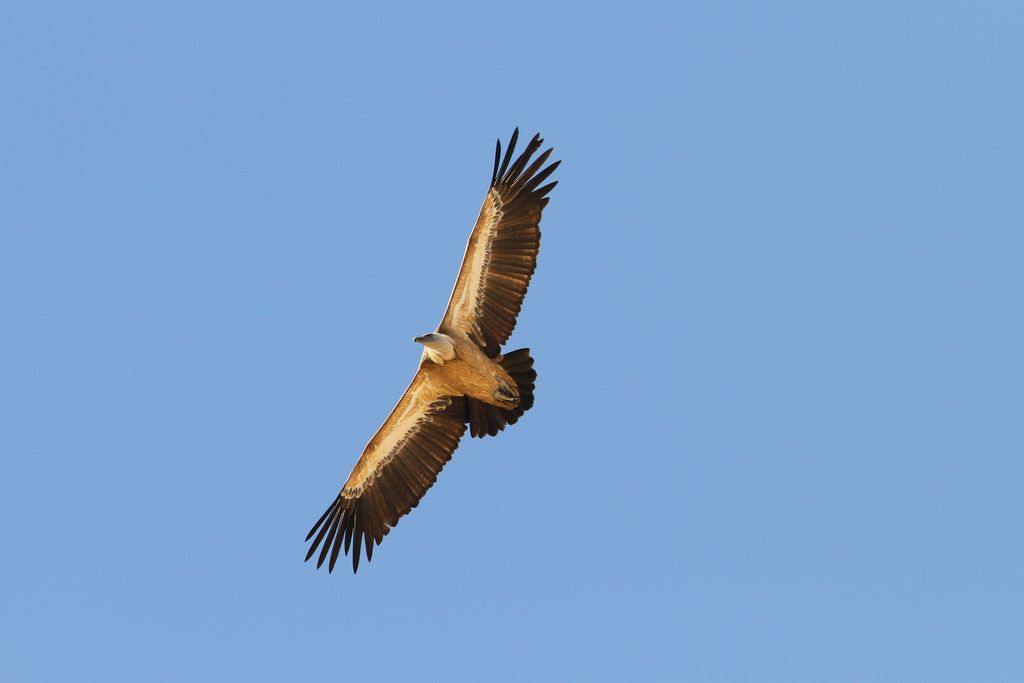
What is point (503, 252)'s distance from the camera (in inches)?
671

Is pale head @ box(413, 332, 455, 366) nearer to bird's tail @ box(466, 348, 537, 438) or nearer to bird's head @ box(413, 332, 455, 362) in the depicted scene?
bird's head @ box(413, 332, 455, 362)

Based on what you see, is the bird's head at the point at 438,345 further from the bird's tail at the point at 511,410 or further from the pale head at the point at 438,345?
the bird's tail at the point at 511,410

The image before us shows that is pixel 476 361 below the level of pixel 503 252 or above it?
below

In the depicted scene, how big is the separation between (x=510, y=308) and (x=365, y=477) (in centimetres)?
291

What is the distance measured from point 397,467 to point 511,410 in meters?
1.72

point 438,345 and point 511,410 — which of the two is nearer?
point 438,345

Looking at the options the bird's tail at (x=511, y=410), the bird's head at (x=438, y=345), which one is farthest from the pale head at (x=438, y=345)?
the bird's tail at (x=511, y=410)

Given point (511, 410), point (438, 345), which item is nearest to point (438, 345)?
point (438, 345)

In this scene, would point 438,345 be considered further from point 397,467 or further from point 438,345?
point 397,467

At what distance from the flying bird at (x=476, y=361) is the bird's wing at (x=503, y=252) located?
12 millimetres

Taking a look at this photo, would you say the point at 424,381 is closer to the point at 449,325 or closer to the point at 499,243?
the point at 449,325

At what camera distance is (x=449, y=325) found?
17.1 m

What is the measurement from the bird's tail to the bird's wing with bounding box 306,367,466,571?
221 mm

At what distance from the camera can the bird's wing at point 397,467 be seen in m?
17.5
